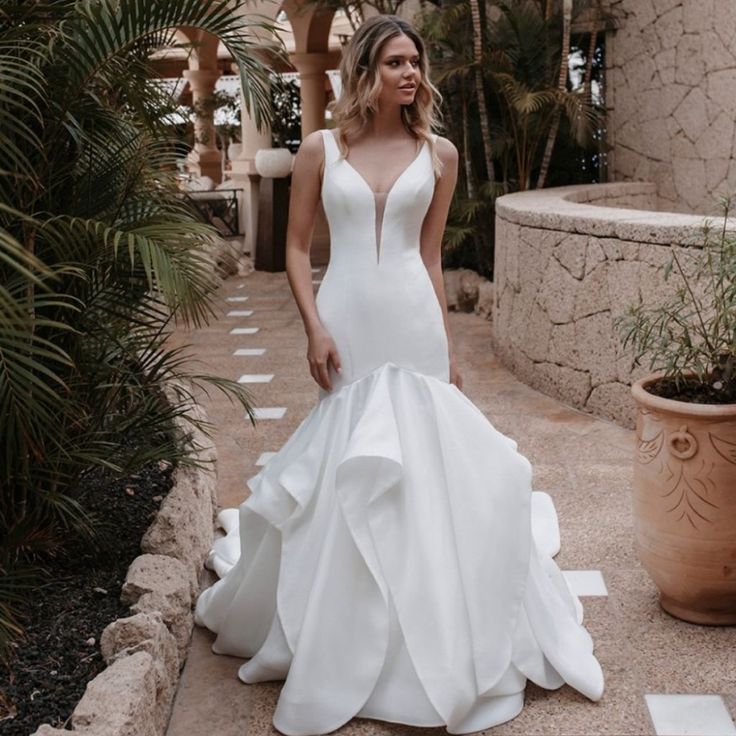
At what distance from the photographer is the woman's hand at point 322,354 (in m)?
2.82

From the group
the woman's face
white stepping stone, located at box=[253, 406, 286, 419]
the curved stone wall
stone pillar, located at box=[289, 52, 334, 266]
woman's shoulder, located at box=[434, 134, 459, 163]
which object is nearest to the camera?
the woman's face

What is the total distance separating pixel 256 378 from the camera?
6.81 metres

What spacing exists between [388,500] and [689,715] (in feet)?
3.00

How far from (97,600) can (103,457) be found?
429 mm

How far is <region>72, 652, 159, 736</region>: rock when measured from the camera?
2176 millimetres

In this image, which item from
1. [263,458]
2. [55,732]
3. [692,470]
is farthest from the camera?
[263,458]

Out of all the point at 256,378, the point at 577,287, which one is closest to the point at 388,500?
the point at 577,287

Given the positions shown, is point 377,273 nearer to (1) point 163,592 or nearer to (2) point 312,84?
(1) point 163,592

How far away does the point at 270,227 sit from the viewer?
12.0 metres

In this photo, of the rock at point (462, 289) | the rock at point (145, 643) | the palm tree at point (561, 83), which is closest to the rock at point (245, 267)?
the rock at point (462, 289)

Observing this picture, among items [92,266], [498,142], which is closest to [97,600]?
[92,266]

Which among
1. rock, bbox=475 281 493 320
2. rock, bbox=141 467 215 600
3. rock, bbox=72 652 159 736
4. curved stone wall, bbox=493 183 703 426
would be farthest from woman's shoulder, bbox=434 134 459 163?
rock, bbox=475 281 493 320

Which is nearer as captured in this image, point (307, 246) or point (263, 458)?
point (307, 246)

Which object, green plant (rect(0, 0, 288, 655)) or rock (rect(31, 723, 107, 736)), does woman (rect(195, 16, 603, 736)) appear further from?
rock (rect(31, 723, 107, 736))
